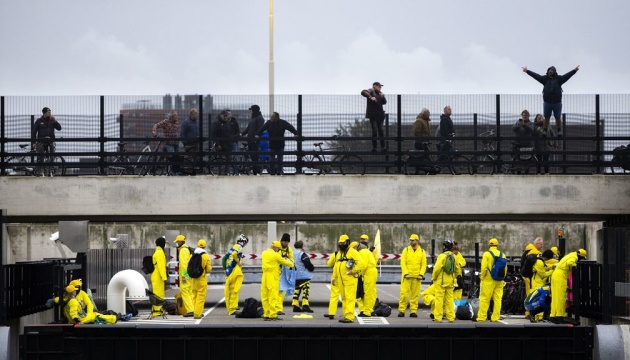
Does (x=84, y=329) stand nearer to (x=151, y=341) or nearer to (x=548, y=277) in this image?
(x=151, y=341)

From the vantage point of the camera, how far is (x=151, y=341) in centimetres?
2756

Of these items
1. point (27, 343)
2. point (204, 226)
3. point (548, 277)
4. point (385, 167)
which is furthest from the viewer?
point (204, 226)

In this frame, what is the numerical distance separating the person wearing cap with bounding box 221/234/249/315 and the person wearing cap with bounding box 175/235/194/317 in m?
0.84

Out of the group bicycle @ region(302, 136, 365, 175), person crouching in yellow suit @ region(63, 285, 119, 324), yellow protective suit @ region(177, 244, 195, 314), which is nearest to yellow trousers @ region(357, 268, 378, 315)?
bicycle @ region(302, 136, 365, 175)

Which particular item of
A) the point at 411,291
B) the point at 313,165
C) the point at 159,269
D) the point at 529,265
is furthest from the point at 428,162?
the point at 159,269

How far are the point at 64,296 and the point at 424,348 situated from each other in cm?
713

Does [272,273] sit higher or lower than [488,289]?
higher

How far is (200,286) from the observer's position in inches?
1172

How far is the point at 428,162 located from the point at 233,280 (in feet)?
17.1

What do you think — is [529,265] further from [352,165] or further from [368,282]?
[352,165]

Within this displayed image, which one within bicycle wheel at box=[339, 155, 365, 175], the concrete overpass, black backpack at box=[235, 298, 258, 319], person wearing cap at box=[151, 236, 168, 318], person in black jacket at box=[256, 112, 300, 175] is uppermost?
person in black jacket at box=[256, 112, 300, 175]

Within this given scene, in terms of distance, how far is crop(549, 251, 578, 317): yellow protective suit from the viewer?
27.3m

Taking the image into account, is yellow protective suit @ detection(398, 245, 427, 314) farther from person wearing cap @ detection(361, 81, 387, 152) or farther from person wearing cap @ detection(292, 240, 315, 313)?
person wearing cap @ detection(361, 81, 387, 152)

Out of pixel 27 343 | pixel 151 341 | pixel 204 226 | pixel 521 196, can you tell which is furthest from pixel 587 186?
pixel 204 226
